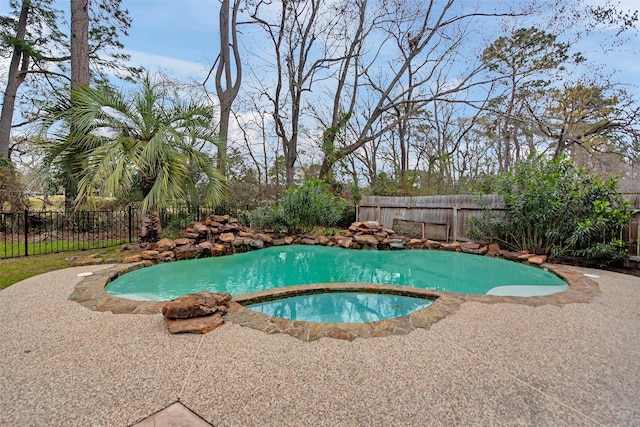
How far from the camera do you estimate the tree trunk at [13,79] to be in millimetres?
9875

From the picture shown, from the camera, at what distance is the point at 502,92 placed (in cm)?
1263

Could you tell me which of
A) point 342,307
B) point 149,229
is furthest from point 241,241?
point 342,307

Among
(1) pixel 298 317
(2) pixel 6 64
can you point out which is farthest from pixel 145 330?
(2) pixel 6 64

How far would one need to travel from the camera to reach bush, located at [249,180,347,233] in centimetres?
874

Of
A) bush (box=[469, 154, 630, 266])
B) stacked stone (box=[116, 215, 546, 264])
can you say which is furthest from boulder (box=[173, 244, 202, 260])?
bush (box=[469, 154, 630, 266])

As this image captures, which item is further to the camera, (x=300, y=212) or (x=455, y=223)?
(x=300, y=212)

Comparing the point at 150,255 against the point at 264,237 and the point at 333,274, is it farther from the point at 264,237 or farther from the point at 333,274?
the point at 333,274

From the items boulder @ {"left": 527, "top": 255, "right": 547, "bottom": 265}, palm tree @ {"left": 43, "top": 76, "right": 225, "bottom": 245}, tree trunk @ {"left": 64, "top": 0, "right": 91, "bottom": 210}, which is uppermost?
tree trunk @ {"left": 64, "top": 0, "right": 91, "bottom": 210}

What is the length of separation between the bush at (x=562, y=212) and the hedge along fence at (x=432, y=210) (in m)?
0.78

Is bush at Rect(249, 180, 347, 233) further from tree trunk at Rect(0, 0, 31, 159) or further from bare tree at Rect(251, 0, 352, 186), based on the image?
tree trunk at Rect(0, 0, 31, 159)

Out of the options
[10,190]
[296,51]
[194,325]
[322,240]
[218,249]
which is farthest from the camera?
[296,51]

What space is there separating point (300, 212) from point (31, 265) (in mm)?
5943

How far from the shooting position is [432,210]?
866 centimetres

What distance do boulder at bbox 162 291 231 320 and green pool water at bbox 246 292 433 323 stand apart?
617 millimetres
